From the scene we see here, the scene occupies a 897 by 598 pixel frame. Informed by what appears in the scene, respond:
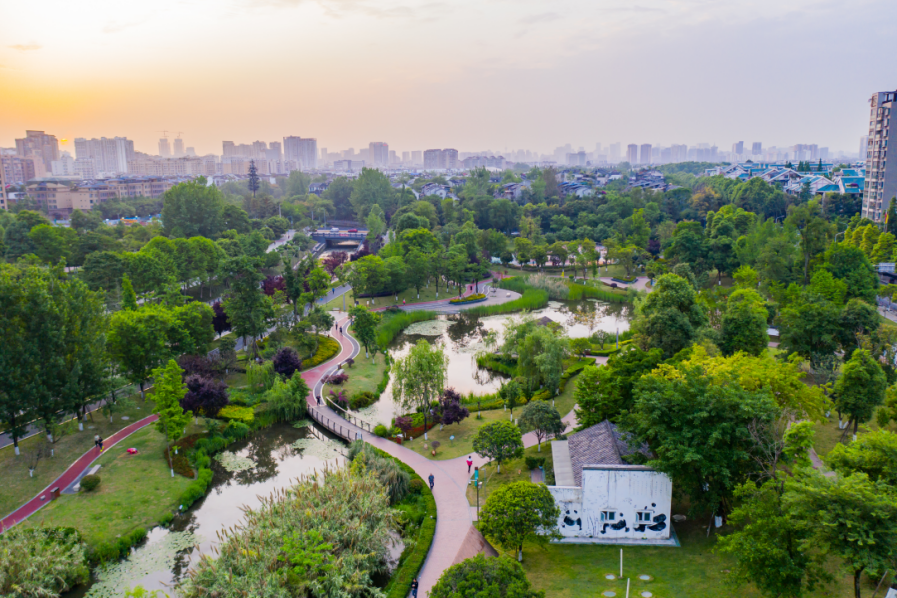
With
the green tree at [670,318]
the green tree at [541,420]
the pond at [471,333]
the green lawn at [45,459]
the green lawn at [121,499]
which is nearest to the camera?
the green lawn at [121,499]

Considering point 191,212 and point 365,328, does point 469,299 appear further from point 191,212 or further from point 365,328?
point 191,212

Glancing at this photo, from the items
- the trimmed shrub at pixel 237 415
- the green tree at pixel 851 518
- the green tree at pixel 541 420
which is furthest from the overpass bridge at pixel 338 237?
the green tree at pixel 851 518

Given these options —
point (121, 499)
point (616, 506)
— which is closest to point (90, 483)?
point (121, 499)

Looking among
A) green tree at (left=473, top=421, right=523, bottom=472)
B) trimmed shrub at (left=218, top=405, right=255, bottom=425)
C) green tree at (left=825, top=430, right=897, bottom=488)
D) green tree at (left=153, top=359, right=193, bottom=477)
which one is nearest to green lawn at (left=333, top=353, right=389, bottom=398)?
trimmed shrub at (left=218, top=405, right=255, bottom=425)

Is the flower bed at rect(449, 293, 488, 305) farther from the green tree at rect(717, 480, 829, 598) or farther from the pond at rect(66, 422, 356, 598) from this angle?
the green tree at rect(717, 480, 829, 598)

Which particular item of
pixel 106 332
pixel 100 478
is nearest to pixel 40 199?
pixel 106 332

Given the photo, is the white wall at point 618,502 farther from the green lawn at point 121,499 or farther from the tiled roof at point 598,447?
the green lawn at point 121,499

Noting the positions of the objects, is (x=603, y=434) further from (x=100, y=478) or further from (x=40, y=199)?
(x=40, y=199)
